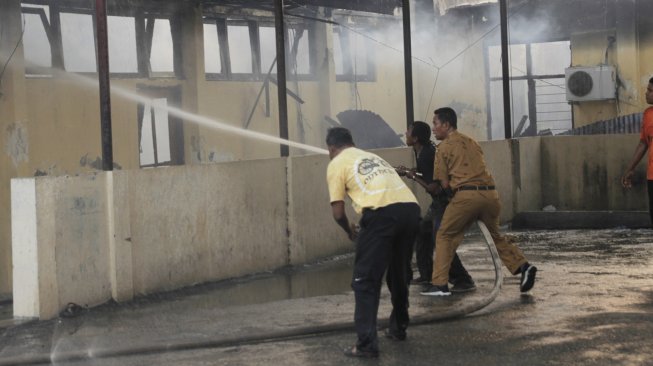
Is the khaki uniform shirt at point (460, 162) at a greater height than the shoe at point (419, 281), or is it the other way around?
the khaki uniform shirt at point (460, 162)

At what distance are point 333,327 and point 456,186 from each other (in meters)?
2.00

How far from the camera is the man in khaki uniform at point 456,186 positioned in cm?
931

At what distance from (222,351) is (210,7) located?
13.8 meters

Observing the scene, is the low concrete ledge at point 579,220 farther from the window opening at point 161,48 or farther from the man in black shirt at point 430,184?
the window opening at point 161,48

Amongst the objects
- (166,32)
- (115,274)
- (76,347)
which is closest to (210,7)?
(166,32)

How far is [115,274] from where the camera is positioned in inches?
387

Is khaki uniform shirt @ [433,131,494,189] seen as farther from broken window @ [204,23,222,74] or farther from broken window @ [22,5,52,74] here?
broken window @ [204,23,222,74]

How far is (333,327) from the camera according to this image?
8047mm

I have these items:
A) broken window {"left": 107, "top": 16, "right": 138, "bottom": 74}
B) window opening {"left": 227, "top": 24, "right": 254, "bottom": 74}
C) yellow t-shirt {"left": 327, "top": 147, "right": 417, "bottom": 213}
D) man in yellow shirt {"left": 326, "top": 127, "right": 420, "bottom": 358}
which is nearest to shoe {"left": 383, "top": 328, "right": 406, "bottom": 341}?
man in yellow shirt {"left": 326, "top": 127, "right": 420, "bottom": 358}

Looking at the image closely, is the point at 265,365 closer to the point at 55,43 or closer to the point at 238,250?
the point at 238,250

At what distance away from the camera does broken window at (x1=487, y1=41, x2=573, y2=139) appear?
26.8 metres

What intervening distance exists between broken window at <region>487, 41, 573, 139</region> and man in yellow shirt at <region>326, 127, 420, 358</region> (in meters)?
19.8

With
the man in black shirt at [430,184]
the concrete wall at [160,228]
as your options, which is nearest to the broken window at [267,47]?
the concrete wall at [160,228]

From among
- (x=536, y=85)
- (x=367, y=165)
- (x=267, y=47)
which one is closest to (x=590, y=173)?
(x=267, y=47)
